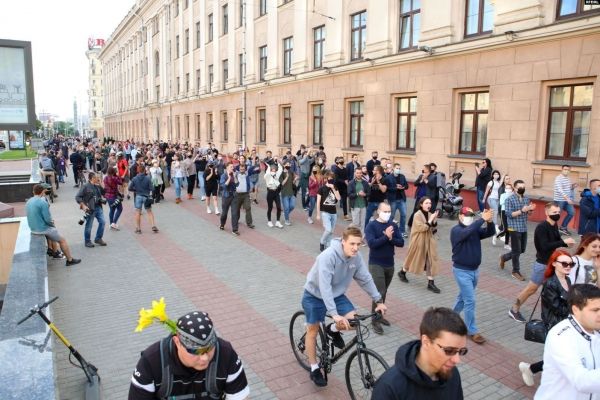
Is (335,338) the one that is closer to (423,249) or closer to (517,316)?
(517,316)

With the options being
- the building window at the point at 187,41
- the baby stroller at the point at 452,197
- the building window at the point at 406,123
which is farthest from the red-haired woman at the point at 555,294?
the building window at the point at 187,41

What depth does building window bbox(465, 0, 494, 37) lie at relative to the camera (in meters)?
15.0

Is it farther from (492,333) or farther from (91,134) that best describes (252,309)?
(91,134)

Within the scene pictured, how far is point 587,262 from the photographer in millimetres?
5320

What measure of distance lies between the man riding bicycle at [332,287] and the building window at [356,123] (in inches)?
639

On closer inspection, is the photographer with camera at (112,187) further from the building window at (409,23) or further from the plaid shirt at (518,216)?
the building window at (409,23)

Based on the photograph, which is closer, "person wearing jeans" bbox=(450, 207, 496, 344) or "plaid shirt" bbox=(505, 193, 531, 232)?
"person wearing jeans" bbox=(450, 207, 496, 344)

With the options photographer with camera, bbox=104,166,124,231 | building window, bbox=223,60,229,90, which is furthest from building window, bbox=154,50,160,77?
photographer with camera, bbox=104,166,124,231

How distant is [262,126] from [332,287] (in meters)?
25.5

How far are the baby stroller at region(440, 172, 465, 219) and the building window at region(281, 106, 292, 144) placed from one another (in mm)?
12508

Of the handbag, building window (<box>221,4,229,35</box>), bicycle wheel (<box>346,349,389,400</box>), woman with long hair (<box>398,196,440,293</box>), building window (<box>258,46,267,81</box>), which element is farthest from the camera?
building window (<box>221,4,229,35</box>)

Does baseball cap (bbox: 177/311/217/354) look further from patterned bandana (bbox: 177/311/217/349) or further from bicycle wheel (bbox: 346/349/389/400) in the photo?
bicycle wheel (bbox: 346/349/389/400)

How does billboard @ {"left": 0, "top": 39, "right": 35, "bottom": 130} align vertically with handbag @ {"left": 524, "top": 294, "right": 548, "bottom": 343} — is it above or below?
above

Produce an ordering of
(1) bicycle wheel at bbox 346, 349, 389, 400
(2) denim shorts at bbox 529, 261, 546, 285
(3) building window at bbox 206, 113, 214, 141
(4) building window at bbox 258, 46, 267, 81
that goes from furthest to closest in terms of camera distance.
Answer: (3) building window at bbox 206, 113, 214, 141 → (4) building window at bbox 258, 46, 267, 81 → (2) denim shorts at bbox 529, 261, 546, 285 → (1) bicycle wheel at bbox 346, 349, 389, 400
